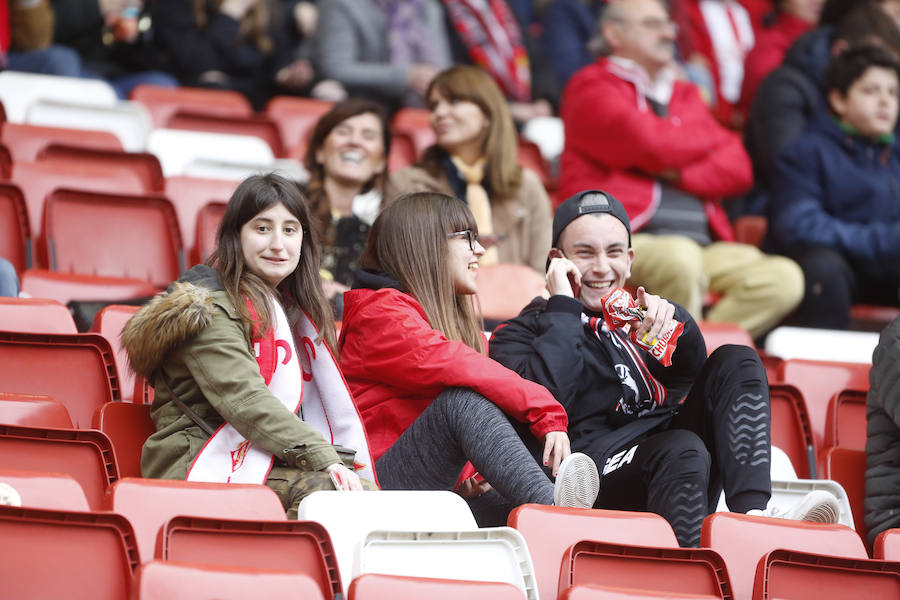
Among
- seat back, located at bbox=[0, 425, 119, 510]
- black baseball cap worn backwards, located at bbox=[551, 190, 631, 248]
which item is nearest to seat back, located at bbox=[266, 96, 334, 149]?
black baseball cap worn backwards, located at bbox=[551, 190, 631, 248]

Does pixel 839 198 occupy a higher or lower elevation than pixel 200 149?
lower

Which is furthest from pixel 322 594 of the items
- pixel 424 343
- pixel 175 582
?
pixel 424 343

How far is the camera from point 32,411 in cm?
247

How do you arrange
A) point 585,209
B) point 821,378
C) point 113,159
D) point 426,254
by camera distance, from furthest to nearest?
1. point 113,159
2. point 821,378
3. point 585,209
4. point 426,254

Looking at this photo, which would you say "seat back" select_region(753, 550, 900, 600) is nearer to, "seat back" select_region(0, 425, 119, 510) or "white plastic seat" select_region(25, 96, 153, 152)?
"seat back" select_region(0, 425, 119, 510)

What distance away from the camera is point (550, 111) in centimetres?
609

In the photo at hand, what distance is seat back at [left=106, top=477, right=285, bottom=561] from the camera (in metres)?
2.05

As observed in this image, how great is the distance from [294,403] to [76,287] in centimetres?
104

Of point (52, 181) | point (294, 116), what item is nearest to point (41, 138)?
point (52, 181)

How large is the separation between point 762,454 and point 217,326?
111cm

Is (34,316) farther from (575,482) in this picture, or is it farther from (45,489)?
(575,482)

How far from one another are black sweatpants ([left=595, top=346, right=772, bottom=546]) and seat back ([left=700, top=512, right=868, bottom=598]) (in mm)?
95

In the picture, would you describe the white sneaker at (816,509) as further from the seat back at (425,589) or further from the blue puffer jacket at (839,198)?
the blue puffer jacket at (839,198)

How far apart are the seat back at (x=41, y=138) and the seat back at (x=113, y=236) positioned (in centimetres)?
66
